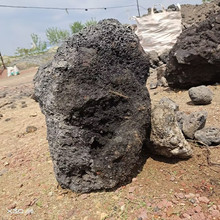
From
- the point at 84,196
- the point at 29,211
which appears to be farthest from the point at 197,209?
the point at 29,211

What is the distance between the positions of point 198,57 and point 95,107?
3648 mm

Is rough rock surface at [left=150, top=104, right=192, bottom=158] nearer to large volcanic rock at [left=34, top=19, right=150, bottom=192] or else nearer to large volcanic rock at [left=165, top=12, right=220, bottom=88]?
large volcanic rock at [left=34, top=19, right=150, bottom=192]

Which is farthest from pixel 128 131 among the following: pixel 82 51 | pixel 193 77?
pixel 193 77

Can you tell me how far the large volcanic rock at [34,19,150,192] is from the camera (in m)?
1.94

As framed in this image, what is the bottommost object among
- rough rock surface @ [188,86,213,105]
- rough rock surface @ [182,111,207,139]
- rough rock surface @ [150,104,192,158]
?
rough rock surface @ [188,86,213,105]

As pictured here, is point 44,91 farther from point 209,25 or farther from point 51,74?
point 209,25

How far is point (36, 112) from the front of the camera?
18.0ft

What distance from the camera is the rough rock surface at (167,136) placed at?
221cm

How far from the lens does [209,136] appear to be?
8.32ft

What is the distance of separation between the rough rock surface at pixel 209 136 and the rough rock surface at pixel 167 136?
358mm

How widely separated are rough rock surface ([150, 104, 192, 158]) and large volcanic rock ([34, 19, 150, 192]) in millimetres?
155

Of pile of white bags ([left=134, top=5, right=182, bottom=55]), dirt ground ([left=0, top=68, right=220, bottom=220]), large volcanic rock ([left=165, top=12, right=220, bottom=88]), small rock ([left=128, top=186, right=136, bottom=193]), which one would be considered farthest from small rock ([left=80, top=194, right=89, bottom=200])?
pile of white bags ([left=134, top=5, right=182, bottom=55])

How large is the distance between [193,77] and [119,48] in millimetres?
3416

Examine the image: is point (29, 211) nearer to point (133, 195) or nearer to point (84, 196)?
point (84, 196)
